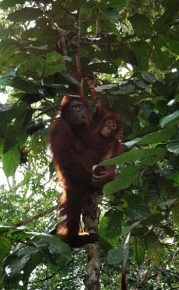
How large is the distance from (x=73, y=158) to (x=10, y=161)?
552 millimetres

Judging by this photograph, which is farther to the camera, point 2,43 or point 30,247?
point 2,43

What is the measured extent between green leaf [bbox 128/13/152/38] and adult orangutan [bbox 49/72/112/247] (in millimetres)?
616

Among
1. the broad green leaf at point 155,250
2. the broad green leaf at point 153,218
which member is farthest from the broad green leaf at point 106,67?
the broad green leaf at point 153,218

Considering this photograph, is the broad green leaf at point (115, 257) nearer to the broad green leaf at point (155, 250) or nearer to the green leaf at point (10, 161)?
the broad green leaf at point (155, 250)

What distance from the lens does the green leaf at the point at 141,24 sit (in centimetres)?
287

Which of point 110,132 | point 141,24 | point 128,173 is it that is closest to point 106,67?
point 141,24

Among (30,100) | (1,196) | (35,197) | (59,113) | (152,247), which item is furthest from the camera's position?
(35,197)

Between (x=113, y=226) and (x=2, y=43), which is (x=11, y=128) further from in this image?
(x=113, y=226)

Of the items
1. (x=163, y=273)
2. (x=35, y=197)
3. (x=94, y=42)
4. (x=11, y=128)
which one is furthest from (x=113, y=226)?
(x=35, y=197)

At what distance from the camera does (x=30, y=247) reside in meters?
2.07

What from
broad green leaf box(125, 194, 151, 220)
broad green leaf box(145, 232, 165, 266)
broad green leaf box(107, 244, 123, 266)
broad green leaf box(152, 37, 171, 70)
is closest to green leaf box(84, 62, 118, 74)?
broad green leaf box(152, 37, 171, 70)

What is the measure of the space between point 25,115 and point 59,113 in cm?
85

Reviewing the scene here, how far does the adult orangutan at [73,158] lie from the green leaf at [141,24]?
2.02 ft

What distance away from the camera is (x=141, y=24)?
291cm
